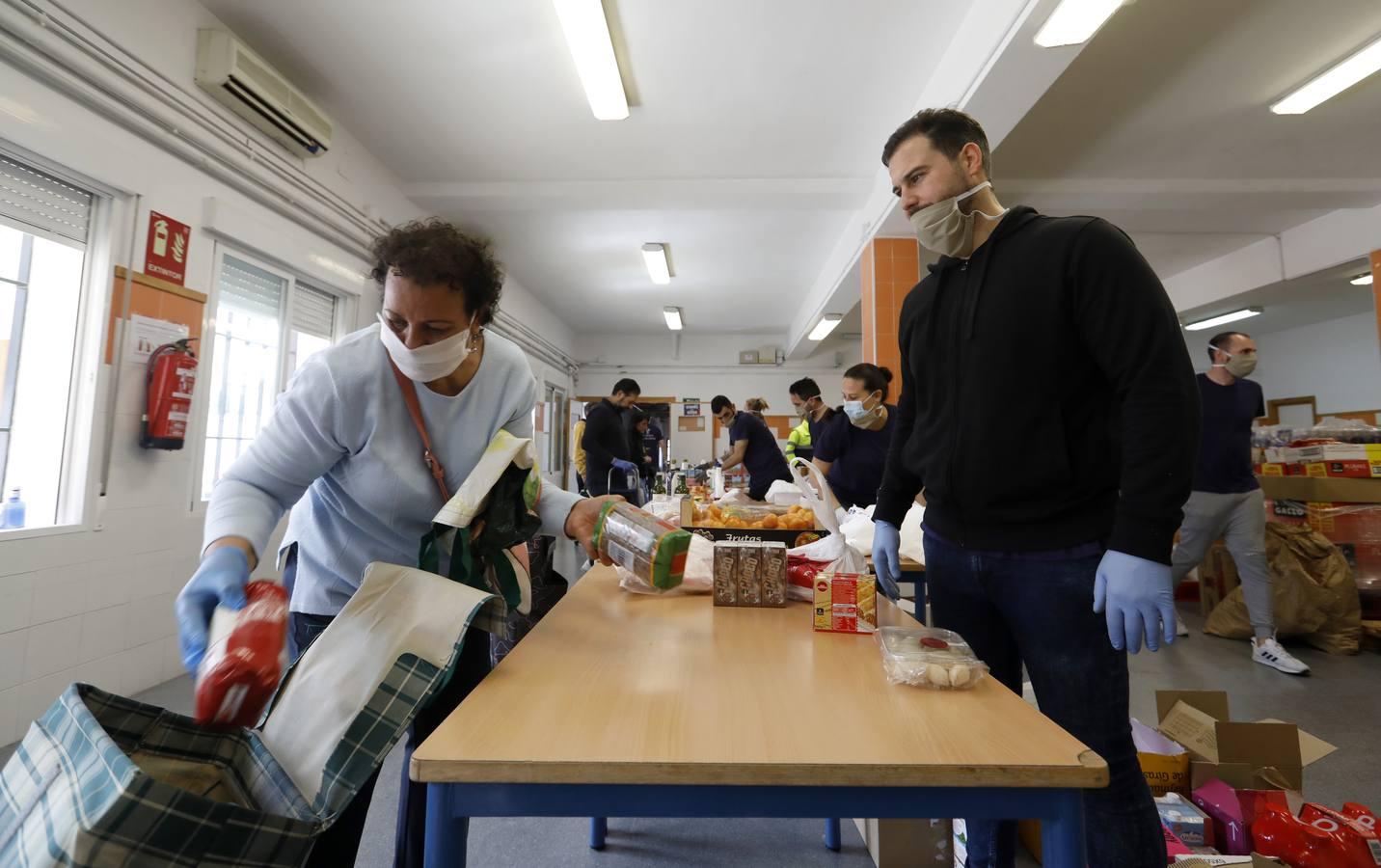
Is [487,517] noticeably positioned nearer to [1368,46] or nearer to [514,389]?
[514,389]

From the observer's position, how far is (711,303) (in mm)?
8750

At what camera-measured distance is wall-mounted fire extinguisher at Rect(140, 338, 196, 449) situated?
2.69 metres

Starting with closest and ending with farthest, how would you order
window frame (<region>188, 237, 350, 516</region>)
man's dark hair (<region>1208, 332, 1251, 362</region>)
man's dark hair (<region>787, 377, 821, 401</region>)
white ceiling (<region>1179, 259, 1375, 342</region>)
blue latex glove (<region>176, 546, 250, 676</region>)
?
blue latex glove (<region>176, 546, 250, 676</region>) < window frame (<region>188, 237, 350, 516</region>) < man's dark hair (<region>1208, 332, 1251, 362</region>) < man's dark hair (<region>787, 377, 821, 401</region>) < white ceiling (<region>1179, 259, 1375, 342</region>)

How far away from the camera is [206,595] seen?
894 mm

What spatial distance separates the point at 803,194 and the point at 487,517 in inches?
178

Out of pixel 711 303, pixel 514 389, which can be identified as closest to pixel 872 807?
pixel 514 389

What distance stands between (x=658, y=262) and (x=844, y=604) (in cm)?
580

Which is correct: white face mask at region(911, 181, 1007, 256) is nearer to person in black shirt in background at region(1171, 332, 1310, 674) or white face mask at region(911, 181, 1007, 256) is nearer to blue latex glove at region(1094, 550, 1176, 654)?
blue latex glove at region(1094, 550, 1176, 654)

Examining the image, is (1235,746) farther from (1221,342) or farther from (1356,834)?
(1221,342)

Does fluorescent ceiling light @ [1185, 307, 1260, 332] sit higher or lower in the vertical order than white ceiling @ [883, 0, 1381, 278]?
lower

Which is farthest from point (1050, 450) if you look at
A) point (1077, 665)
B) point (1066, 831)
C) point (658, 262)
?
point (658, 262)

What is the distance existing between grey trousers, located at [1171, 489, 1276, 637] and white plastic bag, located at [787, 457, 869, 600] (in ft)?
9.74

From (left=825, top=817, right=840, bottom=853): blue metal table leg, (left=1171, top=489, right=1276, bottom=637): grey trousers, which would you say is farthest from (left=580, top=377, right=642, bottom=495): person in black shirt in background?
(left=1171, top=489, right=1276, bottom=637): grey trousers

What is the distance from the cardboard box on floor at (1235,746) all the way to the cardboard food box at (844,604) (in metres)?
1.27
